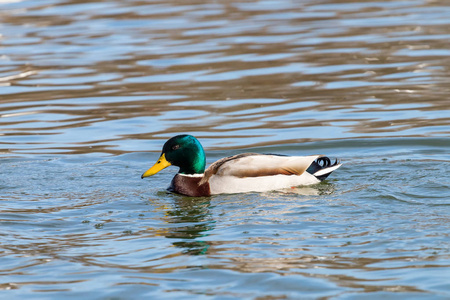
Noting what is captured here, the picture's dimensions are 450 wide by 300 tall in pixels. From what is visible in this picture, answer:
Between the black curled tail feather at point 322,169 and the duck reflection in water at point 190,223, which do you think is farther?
the black curled tail feather at point 322,169

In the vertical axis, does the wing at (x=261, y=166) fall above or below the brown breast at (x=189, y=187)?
above

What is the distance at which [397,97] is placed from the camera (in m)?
14.5

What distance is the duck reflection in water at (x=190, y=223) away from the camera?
7817mm

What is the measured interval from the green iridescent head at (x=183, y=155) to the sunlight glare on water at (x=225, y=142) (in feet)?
1.22

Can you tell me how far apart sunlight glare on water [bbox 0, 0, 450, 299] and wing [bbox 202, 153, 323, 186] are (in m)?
0.31

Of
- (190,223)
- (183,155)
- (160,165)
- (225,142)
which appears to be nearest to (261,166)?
(183,155)

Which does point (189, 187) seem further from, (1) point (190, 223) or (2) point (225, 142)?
(2) point (225, 142)

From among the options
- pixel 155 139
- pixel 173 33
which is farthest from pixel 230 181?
pixel 173 33

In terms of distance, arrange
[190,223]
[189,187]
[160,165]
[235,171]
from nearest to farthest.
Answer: [190,223] → [235,171] → [189,187] → [160,165]

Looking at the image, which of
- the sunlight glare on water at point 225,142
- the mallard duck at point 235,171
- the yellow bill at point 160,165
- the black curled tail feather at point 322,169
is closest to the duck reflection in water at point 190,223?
the sunlight glare on water at point 225,142

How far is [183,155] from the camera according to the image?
33.6ft

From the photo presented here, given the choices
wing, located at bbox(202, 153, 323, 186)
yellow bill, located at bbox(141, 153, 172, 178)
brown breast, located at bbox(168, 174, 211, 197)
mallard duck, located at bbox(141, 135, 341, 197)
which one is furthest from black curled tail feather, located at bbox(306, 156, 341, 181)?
yellow bill, located at bbox(141, 153, 172, 178)

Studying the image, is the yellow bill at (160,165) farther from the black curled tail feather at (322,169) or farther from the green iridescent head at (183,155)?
the black curled tail feather at (322,169)

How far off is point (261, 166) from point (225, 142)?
2635mm
